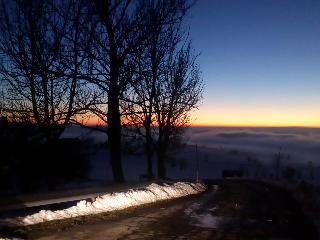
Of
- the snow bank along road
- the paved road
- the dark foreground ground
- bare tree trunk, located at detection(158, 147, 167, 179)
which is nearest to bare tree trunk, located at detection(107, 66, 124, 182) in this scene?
the snow bank along road

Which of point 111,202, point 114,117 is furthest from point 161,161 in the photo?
point 111,202

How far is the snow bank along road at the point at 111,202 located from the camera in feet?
36.3

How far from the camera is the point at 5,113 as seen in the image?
24516 millimetres

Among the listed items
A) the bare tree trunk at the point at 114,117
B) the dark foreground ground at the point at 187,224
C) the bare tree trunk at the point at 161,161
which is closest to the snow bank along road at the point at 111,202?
the dark foreground ground at the point at 187,224

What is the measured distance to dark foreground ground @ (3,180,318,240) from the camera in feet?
Answer: 33.7

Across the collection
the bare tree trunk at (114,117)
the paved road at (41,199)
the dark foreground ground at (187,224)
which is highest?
the bare tree trunk at (114,117)

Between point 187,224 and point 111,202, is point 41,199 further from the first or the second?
point 187,224

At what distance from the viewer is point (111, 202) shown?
1412 centimetres

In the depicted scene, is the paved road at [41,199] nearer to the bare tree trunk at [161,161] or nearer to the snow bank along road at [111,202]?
the snow bank along road at [111,202]

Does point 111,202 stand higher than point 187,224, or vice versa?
point 111,202

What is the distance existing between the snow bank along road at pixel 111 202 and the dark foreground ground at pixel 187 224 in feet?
1.16

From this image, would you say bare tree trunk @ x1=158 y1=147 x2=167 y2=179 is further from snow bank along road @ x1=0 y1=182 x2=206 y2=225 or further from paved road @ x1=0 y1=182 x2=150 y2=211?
paved road @ x1=0 y1=182 x2=150 y2=211

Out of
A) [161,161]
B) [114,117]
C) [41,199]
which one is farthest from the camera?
[161,161]

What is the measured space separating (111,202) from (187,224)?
3.13m
